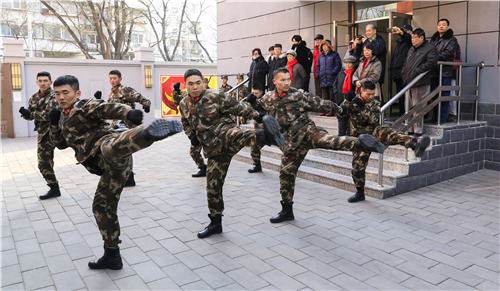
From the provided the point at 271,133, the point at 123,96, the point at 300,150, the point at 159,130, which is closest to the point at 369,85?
the point at 300,150

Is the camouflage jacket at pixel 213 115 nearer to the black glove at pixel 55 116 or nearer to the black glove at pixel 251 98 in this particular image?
the black glove at pixel 251 98

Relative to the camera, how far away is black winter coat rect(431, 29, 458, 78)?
6.94 metres

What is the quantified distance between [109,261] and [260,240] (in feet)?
5.08

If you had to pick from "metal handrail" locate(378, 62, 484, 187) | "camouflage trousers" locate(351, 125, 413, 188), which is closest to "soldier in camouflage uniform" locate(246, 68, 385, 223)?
"camouflage trousers" locate(351, 125, 413, 188)

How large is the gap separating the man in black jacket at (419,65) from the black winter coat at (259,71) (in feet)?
12.3

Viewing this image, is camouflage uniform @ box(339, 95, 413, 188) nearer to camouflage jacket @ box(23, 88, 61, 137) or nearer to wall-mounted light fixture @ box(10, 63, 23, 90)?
camouflage jacket @ box(23, 88, 61, 137)

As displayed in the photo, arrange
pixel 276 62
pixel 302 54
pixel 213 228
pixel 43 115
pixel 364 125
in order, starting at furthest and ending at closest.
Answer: pixel 276 62 → pixel 302 54 → pixel 43 115 → pixel 364 125 → pixel 213 228

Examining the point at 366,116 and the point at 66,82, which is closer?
the point at 66,82

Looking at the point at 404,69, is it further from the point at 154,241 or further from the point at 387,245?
the point at 154,241

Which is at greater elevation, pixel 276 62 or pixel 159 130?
pixel 276 62

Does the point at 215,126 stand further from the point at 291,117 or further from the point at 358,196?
the point at 358,196

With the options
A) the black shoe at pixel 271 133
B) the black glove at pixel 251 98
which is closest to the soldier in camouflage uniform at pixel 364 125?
the black glove at pixel 251 98

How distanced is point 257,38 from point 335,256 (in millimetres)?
9875

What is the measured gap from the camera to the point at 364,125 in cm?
537
